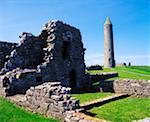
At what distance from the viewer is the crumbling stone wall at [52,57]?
67.0 feet

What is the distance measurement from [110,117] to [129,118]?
976 millimetres

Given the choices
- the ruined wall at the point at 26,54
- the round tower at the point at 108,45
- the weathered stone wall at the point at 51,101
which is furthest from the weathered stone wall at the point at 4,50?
the round tower at the point at 108,45

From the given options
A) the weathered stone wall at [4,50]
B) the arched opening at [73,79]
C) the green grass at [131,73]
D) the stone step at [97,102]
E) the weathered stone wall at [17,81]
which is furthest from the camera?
the green grass at [131,73]

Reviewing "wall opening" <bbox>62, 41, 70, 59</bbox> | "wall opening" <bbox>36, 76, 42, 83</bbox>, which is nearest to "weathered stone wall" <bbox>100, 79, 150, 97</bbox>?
"wall opening" <bbox>62, 41, 70, 59</bbox>

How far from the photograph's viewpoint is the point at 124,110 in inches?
597

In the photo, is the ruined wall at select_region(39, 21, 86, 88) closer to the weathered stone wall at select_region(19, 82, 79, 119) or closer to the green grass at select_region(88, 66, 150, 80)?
the weathered stone wall at select_region(19, 82, 79, 119)

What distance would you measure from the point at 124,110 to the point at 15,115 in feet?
20.2

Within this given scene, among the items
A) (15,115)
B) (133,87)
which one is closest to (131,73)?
(133,87)

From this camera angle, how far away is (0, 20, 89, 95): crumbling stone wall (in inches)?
804

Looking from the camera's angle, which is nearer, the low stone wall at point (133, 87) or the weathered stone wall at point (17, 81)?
the weathered stone wall at point (17, 81)

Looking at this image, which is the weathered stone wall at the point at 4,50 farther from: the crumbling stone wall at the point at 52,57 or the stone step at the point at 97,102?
the stone step at the point at 97,102

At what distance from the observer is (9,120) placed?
42.0ft

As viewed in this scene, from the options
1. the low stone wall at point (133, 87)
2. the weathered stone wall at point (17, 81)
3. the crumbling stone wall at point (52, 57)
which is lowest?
the low stone wall at point (133, 87)

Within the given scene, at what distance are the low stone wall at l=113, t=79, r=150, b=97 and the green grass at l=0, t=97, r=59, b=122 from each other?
377 inches
